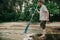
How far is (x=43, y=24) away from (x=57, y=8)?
313 inches

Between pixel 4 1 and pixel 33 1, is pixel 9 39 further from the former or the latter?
pixel 4 1

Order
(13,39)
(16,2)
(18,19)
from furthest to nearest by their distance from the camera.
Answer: (16,2), (18,19), (13,39)

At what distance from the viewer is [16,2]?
19422mm

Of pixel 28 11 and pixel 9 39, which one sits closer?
pixel 9 39

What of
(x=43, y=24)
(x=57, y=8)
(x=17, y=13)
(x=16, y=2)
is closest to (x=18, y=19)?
(x=17, y=13)

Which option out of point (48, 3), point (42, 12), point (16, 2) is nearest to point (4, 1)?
point (16, 2)

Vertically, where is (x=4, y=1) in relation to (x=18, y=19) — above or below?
above

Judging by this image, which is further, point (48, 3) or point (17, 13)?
point (17, 13)

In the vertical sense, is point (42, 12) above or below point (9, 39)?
above

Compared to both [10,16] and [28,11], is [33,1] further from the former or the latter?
[10,16]

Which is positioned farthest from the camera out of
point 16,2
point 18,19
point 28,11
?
point 16,2

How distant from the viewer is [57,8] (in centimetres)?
1717

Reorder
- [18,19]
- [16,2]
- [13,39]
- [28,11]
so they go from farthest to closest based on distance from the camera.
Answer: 1. [16,2]
2. [18,19]
3. [28,11]
4. [13,39]

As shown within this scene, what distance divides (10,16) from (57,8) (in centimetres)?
381
